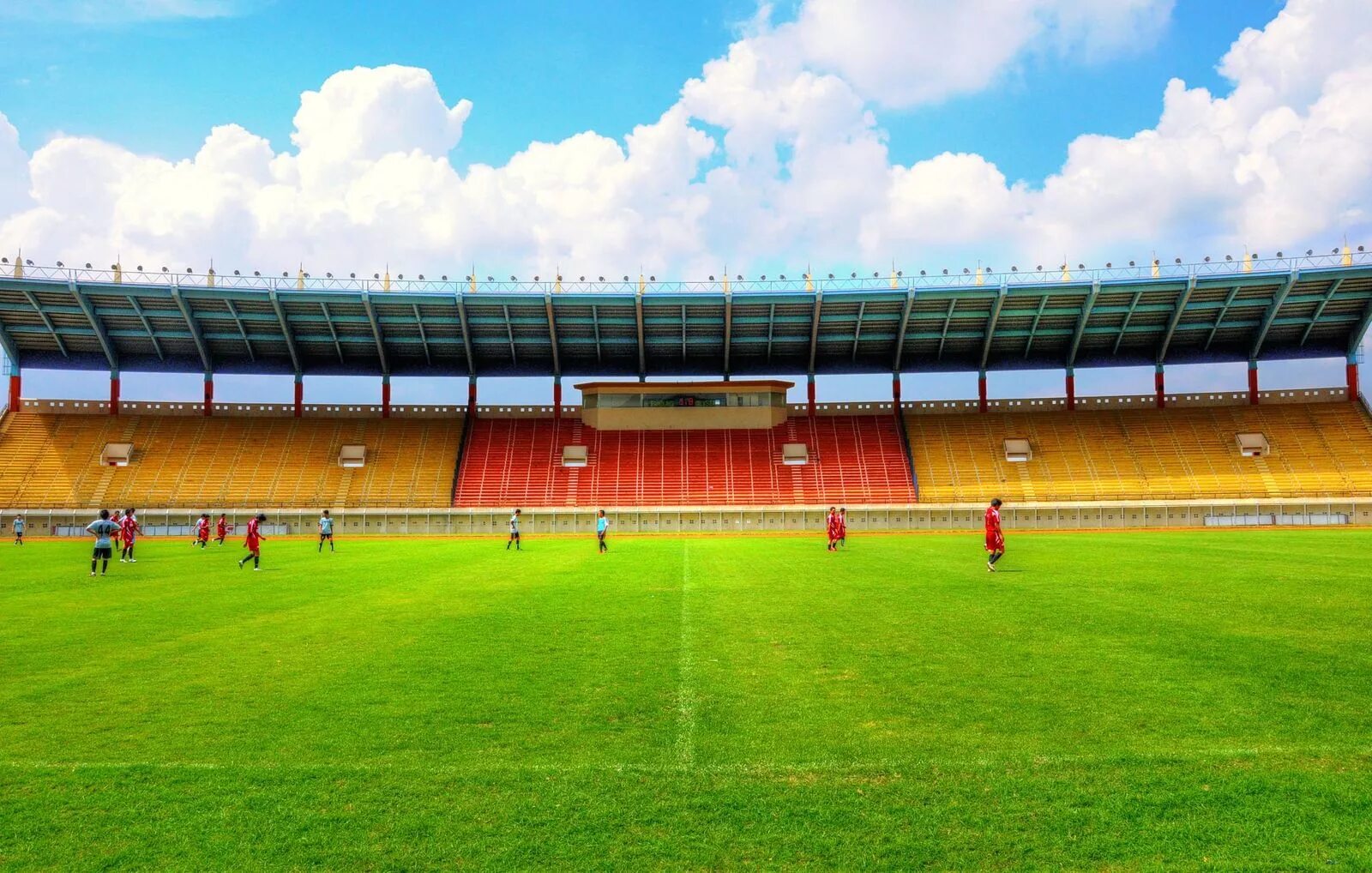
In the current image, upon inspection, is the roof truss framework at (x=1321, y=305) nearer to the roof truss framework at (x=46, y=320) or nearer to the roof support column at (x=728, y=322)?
the roof support column at (x=728, y=322)

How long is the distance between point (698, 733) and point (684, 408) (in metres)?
48.7

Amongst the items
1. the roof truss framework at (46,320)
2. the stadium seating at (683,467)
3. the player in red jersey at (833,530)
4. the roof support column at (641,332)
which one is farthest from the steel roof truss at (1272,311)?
the roof truss framework at (46,320)

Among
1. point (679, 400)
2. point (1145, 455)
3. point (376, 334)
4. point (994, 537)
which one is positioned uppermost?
point (376, 334)

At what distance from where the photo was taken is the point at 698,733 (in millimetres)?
6340

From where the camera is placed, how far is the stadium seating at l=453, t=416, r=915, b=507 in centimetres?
4744

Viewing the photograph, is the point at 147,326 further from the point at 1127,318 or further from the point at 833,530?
the point at 1127,318

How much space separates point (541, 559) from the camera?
23609 mm

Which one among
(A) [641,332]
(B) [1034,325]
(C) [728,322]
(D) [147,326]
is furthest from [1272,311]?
(D) [147,326]

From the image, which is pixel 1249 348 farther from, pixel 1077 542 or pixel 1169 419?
pixel 1077 542

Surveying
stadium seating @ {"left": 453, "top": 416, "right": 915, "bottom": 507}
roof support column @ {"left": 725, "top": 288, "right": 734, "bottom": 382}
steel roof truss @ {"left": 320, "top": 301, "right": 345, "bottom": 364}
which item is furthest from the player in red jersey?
steel roof truss @ {"left": 320, "top": 301, "right": 345, "bottom": 364}

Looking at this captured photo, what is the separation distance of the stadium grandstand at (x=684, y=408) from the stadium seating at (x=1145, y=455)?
157 millimetres

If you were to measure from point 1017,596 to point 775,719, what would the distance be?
26.6ft

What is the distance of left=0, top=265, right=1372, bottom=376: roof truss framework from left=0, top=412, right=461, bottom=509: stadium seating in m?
3.74

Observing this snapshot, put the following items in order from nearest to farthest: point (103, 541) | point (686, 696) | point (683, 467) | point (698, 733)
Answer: point (698, 733) → point (686, 696) → point (103, 541) → point (683, 467)
